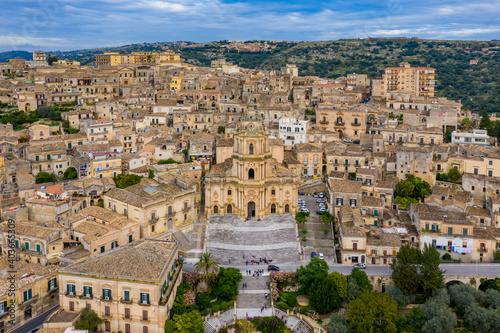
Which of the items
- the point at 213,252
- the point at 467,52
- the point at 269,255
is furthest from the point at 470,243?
the point at 467,52

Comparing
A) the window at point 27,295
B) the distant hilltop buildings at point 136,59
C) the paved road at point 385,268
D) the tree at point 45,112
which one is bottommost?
the paved road at point 385,268

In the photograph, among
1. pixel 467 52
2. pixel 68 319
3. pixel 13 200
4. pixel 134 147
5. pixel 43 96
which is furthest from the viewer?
pixel 467 52

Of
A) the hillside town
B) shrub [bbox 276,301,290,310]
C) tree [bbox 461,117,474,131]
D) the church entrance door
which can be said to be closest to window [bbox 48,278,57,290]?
the hillside town

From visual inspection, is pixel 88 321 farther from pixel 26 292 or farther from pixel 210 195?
pixel 210 195

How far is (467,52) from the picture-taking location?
15400 cm

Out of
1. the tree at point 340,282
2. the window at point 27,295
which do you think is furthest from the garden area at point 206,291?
the window at point 27,295

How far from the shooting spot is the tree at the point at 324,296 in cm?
3838

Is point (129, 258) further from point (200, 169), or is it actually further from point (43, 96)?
point (43, 96)

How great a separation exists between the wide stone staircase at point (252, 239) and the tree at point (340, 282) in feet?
16.3

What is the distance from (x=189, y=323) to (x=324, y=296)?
11459 mm

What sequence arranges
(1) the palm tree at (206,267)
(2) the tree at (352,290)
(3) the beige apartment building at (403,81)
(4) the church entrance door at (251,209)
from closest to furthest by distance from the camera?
(2) the tree at (352,290) → (1) the palm tree at (206,267) → (4) the church entrance door at (251,209) → (3) the beige apartment building at (403,81)

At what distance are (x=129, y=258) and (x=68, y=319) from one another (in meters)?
6.05

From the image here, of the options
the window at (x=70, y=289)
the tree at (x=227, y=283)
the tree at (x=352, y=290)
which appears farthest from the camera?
the tree at (x=352, y=290)

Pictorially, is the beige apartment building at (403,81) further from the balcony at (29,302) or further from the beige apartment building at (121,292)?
the balcony at (29,302)
